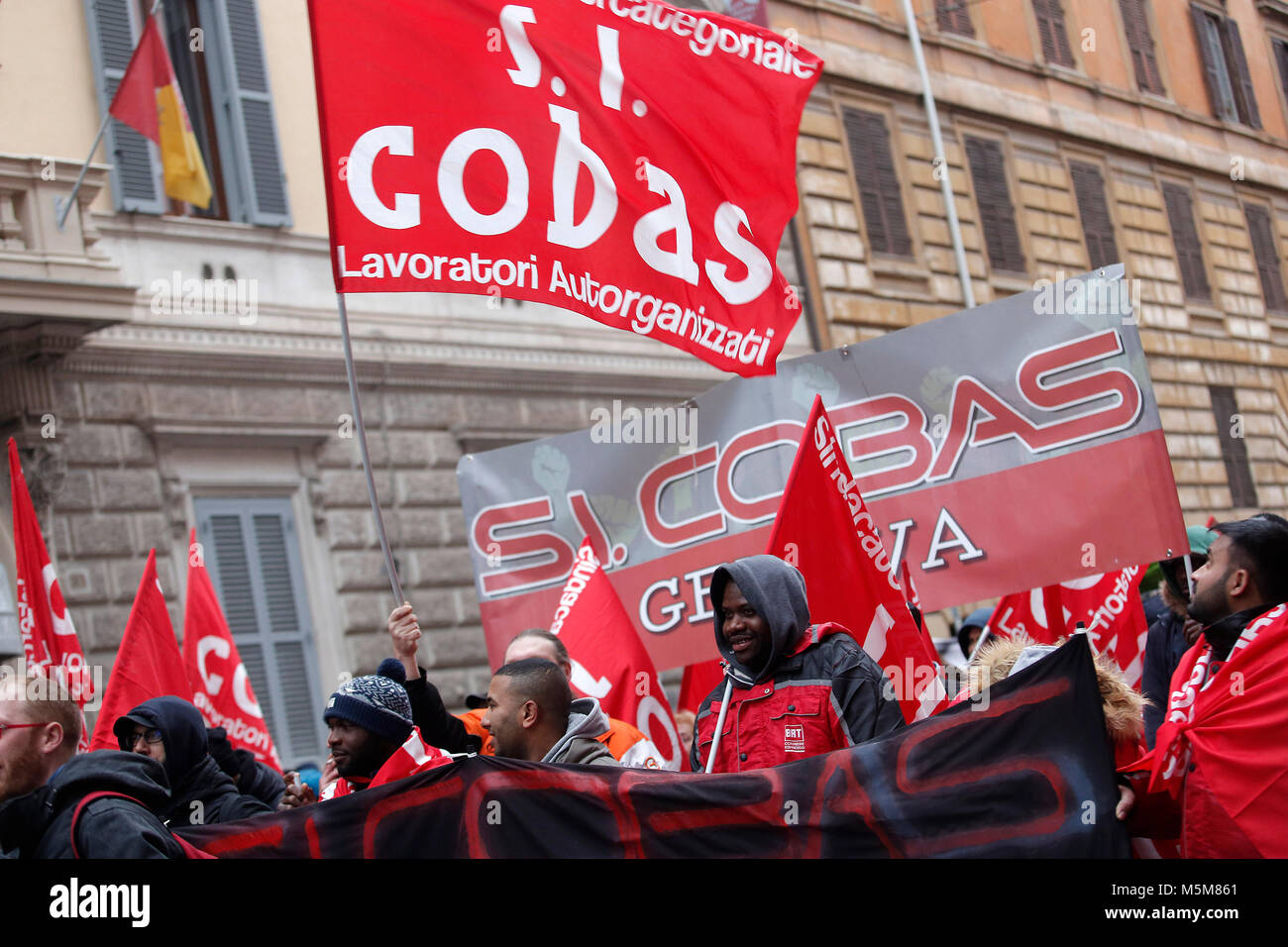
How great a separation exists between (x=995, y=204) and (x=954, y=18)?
2.39 meters

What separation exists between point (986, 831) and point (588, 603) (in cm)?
346

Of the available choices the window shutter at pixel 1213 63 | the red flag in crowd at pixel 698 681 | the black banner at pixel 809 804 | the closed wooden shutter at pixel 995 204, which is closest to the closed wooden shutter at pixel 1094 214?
the closed wooden shutter at pixel 995 204

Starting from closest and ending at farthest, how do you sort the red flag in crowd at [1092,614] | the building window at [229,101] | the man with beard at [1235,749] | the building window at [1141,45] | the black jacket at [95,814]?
the black jacket at [95,814] → the man with beard at [1235,749] → the red flag in crowd at [1092,614] → the building window at [229,101] → the building window at [1141,45]

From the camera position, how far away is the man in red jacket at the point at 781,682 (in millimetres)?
4305

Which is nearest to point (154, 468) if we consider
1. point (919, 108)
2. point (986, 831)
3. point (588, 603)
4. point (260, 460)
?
point (260, 460)

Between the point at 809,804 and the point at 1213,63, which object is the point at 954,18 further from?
the point at 809,804

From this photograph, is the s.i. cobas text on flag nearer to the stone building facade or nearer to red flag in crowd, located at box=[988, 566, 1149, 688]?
red flag in crowd, located at box=[988, 566, 1149, 688]

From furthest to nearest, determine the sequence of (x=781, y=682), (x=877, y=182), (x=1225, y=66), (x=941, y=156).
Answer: (x=1225, y=66) → (x=877, y=182) → (x=941, y=156) → (x=781, y=682)

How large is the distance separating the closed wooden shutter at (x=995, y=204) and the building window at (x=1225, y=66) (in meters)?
5.52

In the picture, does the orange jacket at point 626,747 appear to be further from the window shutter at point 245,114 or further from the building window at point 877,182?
the building window at point 877,182

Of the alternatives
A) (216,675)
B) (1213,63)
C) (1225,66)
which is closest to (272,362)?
(216,675)

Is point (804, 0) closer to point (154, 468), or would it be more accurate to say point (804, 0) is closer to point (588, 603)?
point (154, 468)

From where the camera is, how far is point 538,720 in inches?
185

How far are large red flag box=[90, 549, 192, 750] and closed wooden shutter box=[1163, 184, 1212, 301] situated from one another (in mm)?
18833
